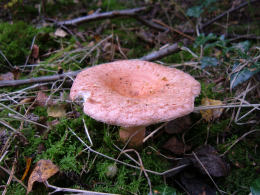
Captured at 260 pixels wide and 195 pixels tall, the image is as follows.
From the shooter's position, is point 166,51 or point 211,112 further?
point 166,51

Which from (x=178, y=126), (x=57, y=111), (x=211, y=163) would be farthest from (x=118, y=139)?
(x=211, y=163)

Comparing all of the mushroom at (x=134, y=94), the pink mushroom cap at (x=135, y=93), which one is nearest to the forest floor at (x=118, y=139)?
the mushroom at (x=134, y=94)

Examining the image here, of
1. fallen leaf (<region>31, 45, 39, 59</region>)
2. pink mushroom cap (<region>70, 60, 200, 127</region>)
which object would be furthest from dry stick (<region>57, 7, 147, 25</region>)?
pink mushroom cap (<region>70, 60, 200, 127</region>)

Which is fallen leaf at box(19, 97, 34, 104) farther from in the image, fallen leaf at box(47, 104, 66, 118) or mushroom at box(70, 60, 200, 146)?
mushroom at box(70, 60, 200, 146)

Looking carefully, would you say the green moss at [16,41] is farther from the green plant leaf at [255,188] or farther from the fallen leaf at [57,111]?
the green plant leaf at [255,188]

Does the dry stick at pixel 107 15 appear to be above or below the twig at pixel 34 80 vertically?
above

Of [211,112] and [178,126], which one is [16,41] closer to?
[178,126]

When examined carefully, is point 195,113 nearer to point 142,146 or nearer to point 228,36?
point 142,146

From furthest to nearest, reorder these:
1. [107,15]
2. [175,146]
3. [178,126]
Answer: [107,15] → [178,126] → [175,146]
